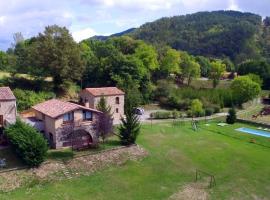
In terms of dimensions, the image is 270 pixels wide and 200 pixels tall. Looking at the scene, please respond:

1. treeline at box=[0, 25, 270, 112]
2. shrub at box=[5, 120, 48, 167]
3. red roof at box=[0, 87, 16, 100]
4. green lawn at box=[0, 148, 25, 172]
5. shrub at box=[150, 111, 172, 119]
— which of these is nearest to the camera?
shrub at box=[5, 120, 48, 167]

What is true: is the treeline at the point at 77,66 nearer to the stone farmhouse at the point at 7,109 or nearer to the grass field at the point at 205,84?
the grass field at the point at 205,84

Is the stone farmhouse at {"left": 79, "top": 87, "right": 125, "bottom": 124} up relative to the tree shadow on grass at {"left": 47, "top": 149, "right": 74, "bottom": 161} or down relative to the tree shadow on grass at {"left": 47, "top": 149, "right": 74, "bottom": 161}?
up

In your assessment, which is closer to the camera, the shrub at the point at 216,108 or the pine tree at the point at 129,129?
the pine tree at the point at 129,129

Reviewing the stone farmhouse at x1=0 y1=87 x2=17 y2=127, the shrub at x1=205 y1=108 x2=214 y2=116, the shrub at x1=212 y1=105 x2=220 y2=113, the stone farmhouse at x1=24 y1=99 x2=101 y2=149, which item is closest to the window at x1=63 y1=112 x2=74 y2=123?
the stone farmhouse at x1=24 y1=99 x2=101 y2=149

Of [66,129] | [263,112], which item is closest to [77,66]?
[66,129]

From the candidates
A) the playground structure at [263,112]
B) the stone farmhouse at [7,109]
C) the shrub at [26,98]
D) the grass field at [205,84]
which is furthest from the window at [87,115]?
the grass field at [205,84]

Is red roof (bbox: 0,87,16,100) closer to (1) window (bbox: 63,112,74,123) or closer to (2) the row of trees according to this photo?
(1) window (bbox: 63,112,74,123)

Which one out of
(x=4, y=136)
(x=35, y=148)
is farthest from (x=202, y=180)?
(x=4, y=136)
